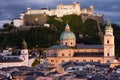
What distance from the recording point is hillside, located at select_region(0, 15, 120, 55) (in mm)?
103925

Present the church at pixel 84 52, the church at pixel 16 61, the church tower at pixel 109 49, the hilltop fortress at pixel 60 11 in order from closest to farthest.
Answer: the church at pixel 16 61, the church tower at pixel 109 49, the church at pixel 84 52, the hilltop fortress at pixel 60 11

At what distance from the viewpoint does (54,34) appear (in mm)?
110125

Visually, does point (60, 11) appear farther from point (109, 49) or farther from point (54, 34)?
point (109, 49)

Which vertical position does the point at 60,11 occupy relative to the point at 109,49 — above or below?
above

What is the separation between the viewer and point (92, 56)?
85.3 metres

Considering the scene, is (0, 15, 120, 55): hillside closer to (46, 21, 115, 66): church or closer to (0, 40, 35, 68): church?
(46, 21, 115, 66): church

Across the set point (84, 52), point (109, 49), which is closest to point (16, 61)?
point (84, 52)

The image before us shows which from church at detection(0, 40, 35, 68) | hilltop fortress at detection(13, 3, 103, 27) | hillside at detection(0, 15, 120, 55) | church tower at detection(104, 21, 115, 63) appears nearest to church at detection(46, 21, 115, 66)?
church tower at detection(104, 21, 115, 63)

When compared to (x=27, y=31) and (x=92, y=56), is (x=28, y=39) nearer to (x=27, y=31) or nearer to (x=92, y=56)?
(x=27, y=31)

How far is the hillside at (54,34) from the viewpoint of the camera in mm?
103925

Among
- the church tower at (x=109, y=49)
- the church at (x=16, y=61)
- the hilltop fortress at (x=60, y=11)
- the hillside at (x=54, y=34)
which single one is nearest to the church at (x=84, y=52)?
the church tower at (x=109, y=49)

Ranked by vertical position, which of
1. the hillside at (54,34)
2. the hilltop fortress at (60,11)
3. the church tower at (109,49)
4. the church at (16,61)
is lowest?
the church at (16,61)

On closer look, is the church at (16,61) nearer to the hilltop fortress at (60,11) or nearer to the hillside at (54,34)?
the hillside at (54,34)

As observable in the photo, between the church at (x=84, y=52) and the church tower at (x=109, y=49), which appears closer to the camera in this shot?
the church tower at (x=109, y=49)
